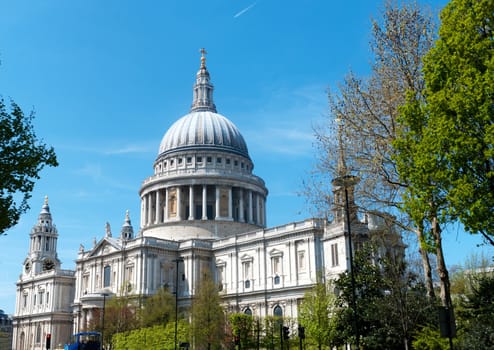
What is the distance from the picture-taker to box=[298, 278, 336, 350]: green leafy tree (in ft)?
156

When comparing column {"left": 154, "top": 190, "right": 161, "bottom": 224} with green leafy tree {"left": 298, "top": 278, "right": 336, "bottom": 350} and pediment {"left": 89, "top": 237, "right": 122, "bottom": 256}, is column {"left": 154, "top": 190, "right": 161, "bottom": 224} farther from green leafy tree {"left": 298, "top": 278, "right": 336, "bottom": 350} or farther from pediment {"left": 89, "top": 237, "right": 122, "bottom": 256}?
green leafy tree {"left": 298, "top": 278, "right": 336, "bottom": 350}

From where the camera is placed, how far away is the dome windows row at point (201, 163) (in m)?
94.4

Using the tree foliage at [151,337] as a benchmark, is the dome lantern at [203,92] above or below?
above

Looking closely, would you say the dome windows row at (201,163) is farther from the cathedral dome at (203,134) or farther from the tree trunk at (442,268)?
the tree trunk at (442,268)

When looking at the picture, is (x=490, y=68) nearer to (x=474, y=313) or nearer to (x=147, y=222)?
(x=474, y=313)

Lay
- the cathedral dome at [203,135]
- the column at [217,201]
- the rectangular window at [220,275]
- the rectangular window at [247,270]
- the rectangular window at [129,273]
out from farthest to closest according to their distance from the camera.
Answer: the cathedral dome at [203,135] → the column at [217,201] → the rectangular window at [129,273] → the rectangular window at [220,275] → the rectangular window at [247,270]

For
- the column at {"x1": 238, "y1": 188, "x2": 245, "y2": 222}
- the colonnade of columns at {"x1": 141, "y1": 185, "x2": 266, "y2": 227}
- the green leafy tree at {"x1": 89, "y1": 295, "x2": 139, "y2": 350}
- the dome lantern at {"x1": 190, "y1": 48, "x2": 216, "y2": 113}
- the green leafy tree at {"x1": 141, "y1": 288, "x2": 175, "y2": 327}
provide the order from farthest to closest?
1. the dome lantern at {"x1": 190, "y1": 48, "x2": 216, "y2": 113}
2. the column at {"x1": 238, "y1": 188, "x2": 245, "y2": 222}
3. the colonnade of columns at {"x1": 141, "y1": 185, "x2": 266, "y2": 227}
4. the green leafy tree at {"x1": 141, "y1": 288, "x2": 175, "y2": 327}
5. the green leafy tree at {"x1": 89, "y1": 295, "x2": 139, "y2": 350}

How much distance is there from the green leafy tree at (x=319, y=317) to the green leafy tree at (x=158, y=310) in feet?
70.0

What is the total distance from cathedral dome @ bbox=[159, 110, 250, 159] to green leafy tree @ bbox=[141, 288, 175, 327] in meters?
30.3

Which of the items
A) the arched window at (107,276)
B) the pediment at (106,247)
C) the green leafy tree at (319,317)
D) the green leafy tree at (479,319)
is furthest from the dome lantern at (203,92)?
the green leafy tree at (479,319)

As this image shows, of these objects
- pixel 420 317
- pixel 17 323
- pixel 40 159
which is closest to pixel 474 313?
pixel 420 317

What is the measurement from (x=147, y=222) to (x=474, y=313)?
67.8 m

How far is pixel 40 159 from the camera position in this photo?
26469 mm

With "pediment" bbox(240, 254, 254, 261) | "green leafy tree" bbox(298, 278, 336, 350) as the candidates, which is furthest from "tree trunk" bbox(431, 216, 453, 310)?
"pediment" bbox(240, 254, 254, 261)
